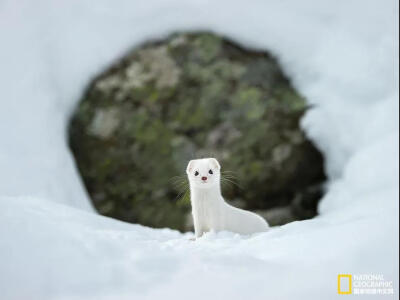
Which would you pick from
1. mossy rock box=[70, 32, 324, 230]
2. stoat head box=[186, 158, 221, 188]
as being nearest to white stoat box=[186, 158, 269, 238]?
stoat head box=[186, 158, 221, 188]

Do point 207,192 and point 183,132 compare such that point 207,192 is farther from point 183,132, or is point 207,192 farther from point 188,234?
point 183,132

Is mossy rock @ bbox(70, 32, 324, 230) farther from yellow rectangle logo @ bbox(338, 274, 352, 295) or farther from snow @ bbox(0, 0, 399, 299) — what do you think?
Answer: yellow rectangle logo @ bbox(338, 274, 352, 295)

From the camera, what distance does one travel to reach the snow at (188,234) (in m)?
1.09

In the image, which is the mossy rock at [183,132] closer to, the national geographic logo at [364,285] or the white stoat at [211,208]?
the white stoat at [211,208]

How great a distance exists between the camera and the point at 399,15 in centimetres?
254

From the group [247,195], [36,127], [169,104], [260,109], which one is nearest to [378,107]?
[260,109]

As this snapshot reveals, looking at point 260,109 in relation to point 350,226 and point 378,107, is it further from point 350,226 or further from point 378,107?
point 350,226

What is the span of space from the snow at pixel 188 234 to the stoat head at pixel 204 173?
0.76 feet

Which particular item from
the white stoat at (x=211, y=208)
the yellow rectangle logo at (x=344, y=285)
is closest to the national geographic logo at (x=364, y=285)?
the yellow rectangle logo at (x=344, y=285)

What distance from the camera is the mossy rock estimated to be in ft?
9.52

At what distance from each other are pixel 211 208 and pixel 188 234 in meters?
0.53

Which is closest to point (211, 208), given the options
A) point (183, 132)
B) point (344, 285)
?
point (344, 285)

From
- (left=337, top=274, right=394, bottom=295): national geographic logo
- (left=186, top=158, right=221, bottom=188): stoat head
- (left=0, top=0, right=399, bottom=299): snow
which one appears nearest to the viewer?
(left=337, top=274, right=394, bottom=295): national geographic logo

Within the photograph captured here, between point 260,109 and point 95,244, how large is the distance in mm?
1936
